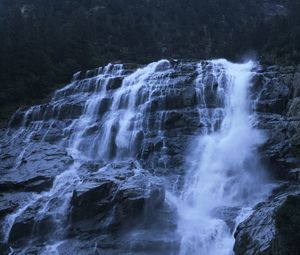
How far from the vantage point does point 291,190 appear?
22750mm

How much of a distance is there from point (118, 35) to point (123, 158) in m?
37.2

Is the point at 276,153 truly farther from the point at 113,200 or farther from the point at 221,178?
the point at 113,200

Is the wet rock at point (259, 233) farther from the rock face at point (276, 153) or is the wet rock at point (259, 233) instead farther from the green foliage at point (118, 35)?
the green foliage at point (118, 35)

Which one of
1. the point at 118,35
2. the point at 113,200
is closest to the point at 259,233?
the point at 113,200

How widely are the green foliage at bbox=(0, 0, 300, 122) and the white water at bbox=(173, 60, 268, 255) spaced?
19.0 m

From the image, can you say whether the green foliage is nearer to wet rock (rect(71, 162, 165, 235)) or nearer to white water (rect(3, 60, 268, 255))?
white water (rect(3, 60, 268, 255))

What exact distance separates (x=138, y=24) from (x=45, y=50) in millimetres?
20383

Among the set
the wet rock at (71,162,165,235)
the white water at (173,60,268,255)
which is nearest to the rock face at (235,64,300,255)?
the white water at (173,60,268,255)

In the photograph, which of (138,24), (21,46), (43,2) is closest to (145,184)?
(21,46)

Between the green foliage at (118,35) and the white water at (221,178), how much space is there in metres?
19.0

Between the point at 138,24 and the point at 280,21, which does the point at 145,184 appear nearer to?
the point at 280,21

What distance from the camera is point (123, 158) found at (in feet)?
99.4

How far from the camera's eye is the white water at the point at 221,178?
20.5 metres

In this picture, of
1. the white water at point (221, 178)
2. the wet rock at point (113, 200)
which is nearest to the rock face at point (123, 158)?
the wet rock at point (113, 200)
